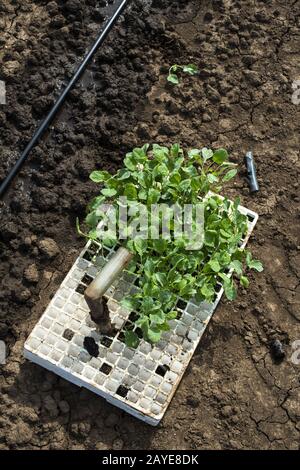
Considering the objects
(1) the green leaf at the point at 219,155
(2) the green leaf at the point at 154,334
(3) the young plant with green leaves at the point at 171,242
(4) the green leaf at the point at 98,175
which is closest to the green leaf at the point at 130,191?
(3) the young plant with green leaves at the point at 171,242

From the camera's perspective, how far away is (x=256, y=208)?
3273mm

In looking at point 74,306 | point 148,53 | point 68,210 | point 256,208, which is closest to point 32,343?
point 74,306

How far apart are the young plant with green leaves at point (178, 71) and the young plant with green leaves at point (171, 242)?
752mm

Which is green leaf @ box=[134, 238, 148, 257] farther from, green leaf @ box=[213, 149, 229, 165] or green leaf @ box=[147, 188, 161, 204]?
green leaf @ box=[213, 149, 229, 165]

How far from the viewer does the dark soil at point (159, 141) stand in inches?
114

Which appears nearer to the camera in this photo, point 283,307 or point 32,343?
point 32,343

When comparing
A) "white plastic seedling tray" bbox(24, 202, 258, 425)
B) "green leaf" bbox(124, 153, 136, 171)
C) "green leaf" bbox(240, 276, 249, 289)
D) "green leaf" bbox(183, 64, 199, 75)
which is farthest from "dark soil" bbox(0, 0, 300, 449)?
"green leaf" bbox(124, 153, 136, 171)

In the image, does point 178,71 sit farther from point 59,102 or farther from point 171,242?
point 171,242

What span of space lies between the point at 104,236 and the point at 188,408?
892 millimetres

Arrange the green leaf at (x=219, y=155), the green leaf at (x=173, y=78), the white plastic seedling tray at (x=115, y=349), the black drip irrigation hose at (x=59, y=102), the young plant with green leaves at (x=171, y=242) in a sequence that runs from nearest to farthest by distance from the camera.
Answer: the young plant with green leaves at (x=171, y=242) < the white plastic seedling tray at (x=115, y=349) < the green leaf at (x=219, y=155) < the black drip irrigation hose at (x=59, y=102) < the green leaf at (x=173, y=78)

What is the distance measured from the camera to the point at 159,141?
11.0ft

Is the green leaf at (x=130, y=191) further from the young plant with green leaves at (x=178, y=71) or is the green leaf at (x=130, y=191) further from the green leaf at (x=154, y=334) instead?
Answer: the young plant with green leaves at (x=178, y=71)

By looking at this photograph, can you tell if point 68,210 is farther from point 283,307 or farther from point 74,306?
point 283,307

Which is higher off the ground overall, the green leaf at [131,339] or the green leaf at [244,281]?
the green leaf at [244,281]
